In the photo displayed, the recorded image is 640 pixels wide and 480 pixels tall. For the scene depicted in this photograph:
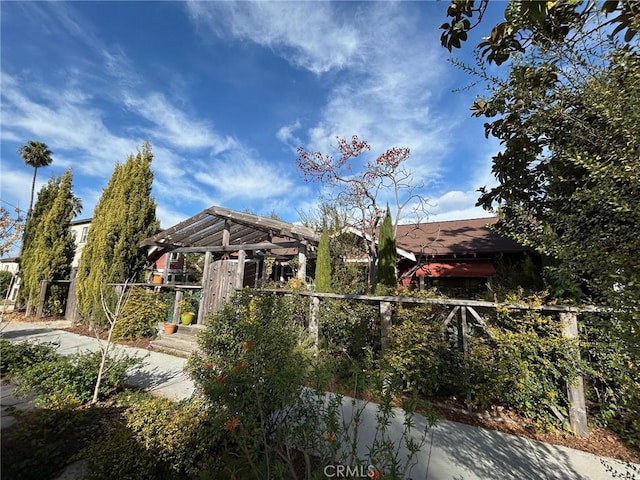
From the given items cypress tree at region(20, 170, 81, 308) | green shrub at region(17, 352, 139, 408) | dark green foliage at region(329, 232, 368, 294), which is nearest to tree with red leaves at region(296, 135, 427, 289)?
dark green foliage at region(329, 232, 368, 294)

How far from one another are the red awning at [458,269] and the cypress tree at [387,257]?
2.64 meters

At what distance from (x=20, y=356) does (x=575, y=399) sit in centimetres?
1039

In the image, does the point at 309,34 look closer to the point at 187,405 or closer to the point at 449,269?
the point at 187,405

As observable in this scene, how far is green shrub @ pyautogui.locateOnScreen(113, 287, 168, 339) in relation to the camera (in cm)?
971

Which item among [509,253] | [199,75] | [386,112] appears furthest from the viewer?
[509,253]

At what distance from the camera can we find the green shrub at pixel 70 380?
13.5 ft

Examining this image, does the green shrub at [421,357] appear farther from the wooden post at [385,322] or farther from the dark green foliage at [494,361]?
the wooden post at [385,322]

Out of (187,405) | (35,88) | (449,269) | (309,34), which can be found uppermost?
(309,34)

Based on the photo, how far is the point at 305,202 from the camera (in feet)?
52.2

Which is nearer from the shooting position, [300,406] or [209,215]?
[300,406]

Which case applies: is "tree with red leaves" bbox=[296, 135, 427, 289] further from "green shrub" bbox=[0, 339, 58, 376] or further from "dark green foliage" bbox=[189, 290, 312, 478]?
"green shrub" bbox=[0, 339, 58, 376]

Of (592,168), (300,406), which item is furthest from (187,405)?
(592,168)

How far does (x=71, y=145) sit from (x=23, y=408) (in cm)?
412

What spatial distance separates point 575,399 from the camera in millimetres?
4164
